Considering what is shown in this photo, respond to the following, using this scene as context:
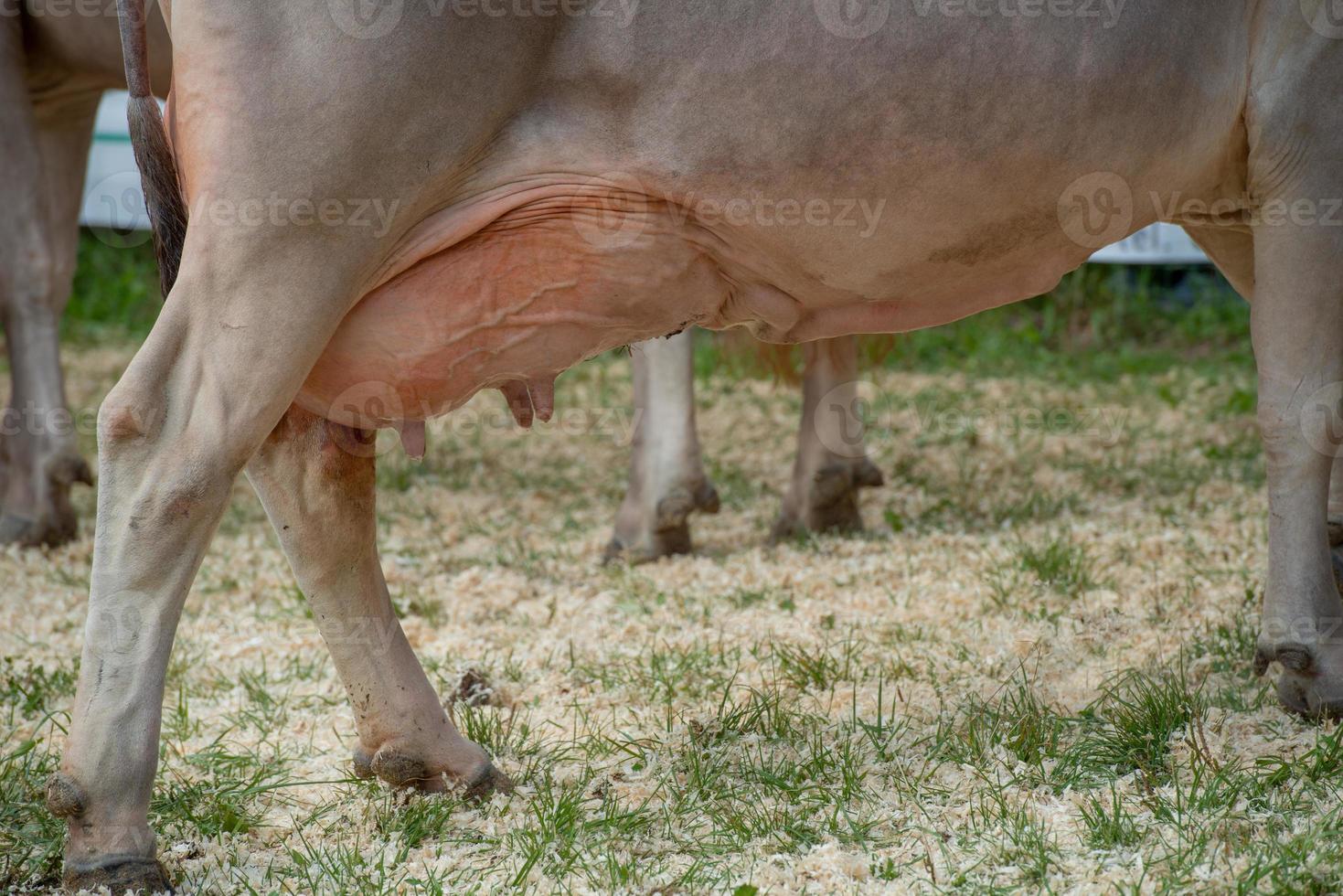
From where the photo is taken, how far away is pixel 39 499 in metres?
4.92

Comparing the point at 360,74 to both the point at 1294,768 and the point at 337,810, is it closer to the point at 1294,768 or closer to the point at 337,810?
the point at 337,810

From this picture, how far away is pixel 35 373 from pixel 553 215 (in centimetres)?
333

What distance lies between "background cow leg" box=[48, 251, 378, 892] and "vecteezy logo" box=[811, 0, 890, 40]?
0.83 metres

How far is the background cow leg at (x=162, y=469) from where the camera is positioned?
85.3 inches

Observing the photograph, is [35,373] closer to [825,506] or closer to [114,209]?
[825,506]

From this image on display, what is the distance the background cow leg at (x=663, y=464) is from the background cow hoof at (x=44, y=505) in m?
1.94

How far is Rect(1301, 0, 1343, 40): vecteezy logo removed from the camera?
2637 mm

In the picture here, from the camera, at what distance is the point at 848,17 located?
2291mm
